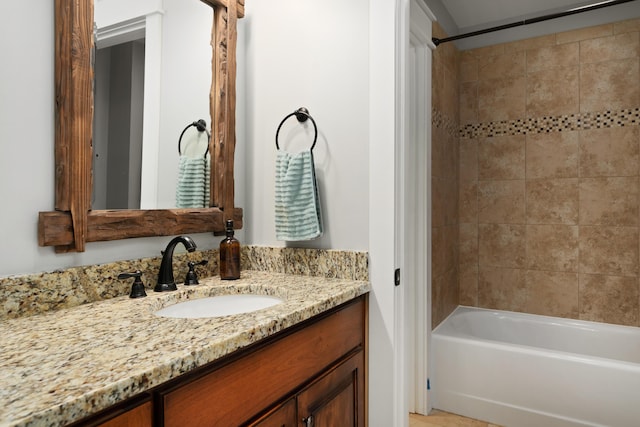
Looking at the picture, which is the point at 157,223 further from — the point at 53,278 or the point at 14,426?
the point at 14,426

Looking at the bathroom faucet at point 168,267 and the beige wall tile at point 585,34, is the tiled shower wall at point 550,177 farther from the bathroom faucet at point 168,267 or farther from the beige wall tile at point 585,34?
the bathroom faucet at point 168,267

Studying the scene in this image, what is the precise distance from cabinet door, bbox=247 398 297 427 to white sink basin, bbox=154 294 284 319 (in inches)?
13.2

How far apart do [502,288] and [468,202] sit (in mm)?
667

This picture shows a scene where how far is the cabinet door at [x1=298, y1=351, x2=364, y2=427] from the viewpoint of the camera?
1.09 meters

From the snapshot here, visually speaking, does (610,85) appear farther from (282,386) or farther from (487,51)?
(282,386)

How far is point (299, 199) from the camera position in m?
1.47

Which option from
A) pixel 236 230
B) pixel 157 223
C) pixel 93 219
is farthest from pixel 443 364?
pixel 93 219

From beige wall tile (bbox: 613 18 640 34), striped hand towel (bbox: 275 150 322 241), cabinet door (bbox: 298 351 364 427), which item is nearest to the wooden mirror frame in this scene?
striped hand towel (bbox: 275 150 322 241)

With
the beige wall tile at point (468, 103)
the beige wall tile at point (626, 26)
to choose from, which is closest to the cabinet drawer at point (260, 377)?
the beige wall tile at point (468, 103)

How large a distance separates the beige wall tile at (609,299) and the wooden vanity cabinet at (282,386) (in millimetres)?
2045

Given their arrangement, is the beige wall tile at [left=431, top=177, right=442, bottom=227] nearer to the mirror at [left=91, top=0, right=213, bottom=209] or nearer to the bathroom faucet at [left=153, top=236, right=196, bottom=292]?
the mirror at [left=91, top=0, right=213, bottom=209]

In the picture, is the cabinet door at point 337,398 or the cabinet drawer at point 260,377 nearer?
the cabinet drawer at point 260,377

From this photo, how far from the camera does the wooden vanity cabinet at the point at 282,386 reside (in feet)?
2.40

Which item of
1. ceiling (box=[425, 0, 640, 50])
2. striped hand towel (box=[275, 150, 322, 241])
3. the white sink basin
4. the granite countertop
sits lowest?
the white sink basin
